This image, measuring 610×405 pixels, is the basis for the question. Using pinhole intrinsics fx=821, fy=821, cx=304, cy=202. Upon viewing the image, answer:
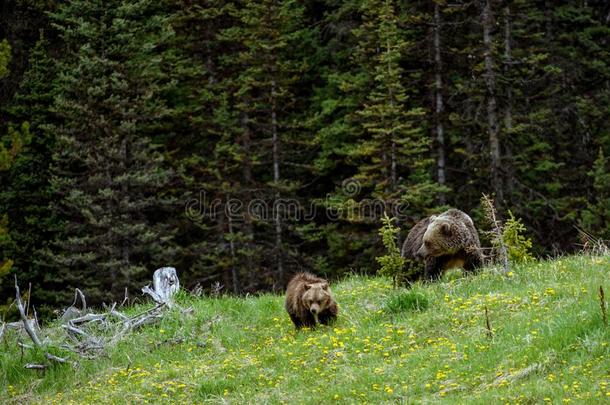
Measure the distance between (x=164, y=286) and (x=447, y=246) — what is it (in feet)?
15.2

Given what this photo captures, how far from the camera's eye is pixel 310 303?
10562 mm

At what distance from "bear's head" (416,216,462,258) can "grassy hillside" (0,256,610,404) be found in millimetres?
450

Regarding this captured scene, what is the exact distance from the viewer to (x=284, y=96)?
31.7 meters

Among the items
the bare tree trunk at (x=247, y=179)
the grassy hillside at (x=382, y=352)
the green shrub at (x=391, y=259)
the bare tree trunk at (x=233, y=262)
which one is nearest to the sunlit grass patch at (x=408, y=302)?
the grassy hillside at (x=382, y=352)

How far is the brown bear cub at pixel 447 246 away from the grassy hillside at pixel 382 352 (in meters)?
0.33

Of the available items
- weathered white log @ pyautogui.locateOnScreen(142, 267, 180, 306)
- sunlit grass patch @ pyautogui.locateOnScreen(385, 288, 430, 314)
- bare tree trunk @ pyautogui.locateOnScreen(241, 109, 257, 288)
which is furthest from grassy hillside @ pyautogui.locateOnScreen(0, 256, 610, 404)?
bare tree trunk @ pyautogui.locateOnScreen(241, 109, 257, 288)

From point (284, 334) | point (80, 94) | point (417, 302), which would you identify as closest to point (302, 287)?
point (284, 334)

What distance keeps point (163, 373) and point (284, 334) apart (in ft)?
5.70

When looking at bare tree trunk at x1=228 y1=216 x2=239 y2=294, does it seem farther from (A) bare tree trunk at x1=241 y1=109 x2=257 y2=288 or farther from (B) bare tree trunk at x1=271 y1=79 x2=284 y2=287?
(B) bare tree trunk at x1=271 y1=79 x2=284 y2=287

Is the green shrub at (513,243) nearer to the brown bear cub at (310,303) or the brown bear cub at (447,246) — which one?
the brown bear cub at (447,246)

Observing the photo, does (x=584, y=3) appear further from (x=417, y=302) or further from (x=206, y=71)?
(x=417, y=302)

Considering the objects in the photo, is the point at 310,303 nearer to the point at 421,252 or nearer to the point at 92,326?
the point at 421,252

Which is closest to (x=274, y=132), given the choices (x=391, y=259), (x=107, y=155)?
(x=107, y=155)

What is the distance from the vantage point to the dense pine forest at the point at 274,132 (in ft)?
93.1
